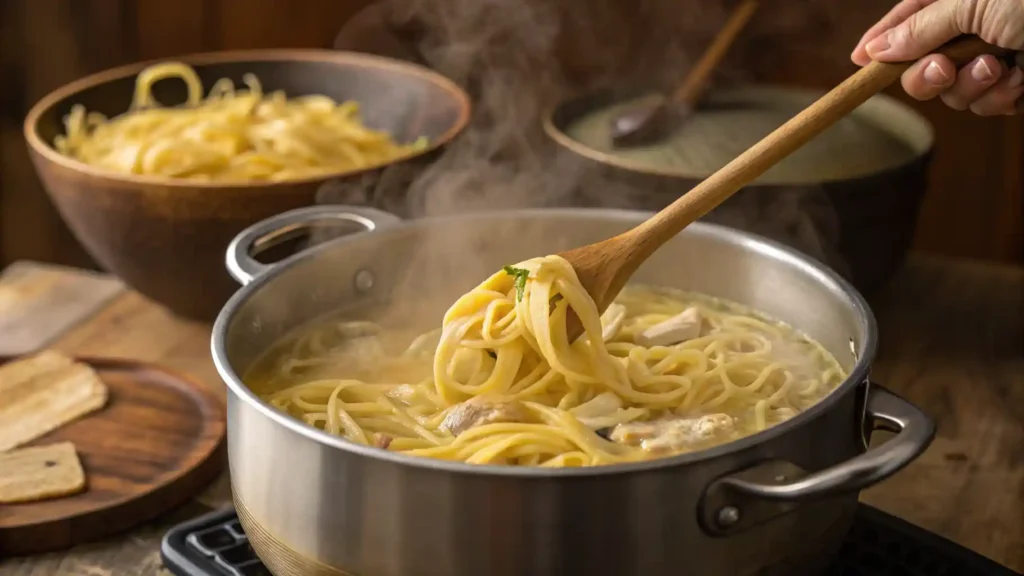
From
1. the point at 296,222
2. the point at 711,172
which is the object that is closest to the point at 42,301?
the point at 296,222

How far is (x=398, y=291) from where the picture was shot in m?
1.96

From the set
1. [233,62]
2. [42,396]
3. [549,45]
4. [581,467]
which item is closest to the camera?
[581,467]

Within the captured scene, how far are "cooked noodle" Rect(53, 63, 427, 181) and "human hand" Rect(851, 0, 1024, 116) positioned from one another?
97 cm

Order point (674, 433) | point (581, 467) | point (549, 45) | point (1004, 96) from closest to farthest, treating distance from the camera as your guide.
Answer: point (581, 467), point (674, 433), point (1004, 96), point (549, 45)

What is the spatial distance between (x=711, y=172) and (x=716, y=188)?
0.61 metres

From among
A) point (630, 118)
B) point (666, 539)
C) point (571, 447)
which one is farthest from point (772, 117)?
point (666, 539)

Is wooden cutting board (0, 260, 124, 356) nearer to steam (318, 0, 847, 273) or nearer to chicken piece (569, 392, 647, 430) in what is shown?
steam (318, 0, 847, 273)

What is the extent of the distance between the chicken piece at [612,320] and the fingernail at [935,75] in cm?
60

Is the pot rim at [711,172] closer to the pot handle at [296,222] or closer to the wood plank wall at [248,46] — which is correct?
the pot handle at [296,222]

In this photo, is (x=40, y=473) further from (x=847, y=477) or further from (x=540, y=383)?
(x=847, y=477)

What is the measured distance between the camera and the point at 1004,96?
1.85 m

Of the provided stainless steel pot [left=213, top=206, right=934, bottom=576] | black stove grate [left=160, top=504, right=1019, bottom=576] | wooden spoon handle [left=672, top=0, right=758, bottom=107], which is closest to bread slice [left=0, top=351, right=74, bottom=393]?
black stove grate [left=160, top=504, right=1019, bottom=576]

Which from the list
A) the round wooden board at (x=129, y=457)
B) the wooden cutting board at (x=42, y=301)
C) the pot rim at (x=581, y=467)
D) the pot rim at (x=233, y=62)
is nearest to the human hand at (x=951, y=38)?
the pot rim at (x=581, y=467)

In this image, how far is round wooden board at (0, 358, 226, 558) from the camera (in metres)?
1.72
